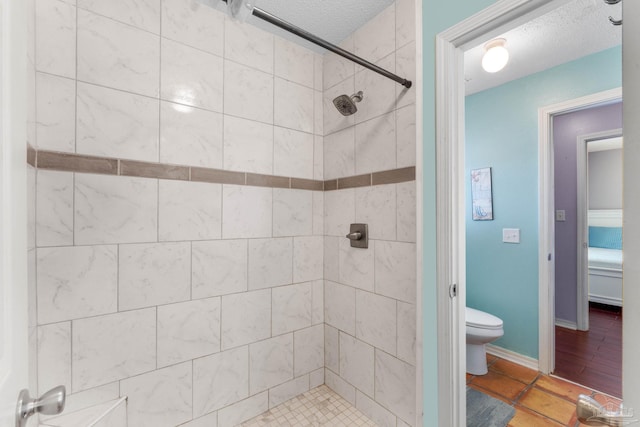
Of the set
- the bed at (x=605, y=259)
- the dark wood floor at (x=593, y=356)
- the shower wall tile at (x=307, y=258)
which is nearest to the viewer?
the shower wall tile at (x=307, y=258)

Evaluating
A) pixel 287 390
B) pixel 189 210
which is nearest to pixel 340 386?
pixel 287 390

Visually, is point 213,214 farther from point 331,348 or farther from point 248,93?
point 331,348

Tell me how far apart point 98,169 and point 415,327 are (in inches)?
60.5

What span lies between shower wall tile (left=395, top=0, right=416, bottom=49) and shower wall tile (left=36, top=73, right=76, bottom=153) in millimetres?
1447

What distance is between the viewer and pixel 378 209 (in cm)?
152

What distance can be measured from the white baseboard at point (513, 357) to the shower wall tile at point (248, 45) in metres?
2.85

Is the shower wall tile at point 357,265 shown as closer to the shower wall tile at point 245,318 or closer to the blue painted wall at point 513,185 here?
the shower wall tile at point 245,318

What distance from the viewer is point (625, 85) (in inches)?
18.7

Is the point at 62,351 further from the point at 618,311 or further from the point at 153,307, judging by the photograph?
the point at 618,311

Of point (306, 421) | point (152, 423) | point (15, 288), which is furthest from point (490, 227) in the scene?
point (15, 288)

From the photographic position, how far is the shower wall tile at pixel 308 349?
173 centimetres

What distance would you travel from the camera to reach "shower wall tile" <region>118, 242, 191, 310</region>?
4.08ft

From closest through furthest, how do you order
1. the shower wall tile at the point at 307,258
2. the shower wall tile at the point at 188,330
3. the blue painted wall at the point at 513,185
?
the shower wall tile at the point at 188,330
the shower wall tile at the point at 307,258
the blue painted wall at the point at 513,185

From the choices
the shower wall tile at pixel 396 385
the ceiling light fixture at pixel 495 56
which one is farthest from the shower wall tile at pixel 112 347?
the ceiling light fixture at pixel 495 56
